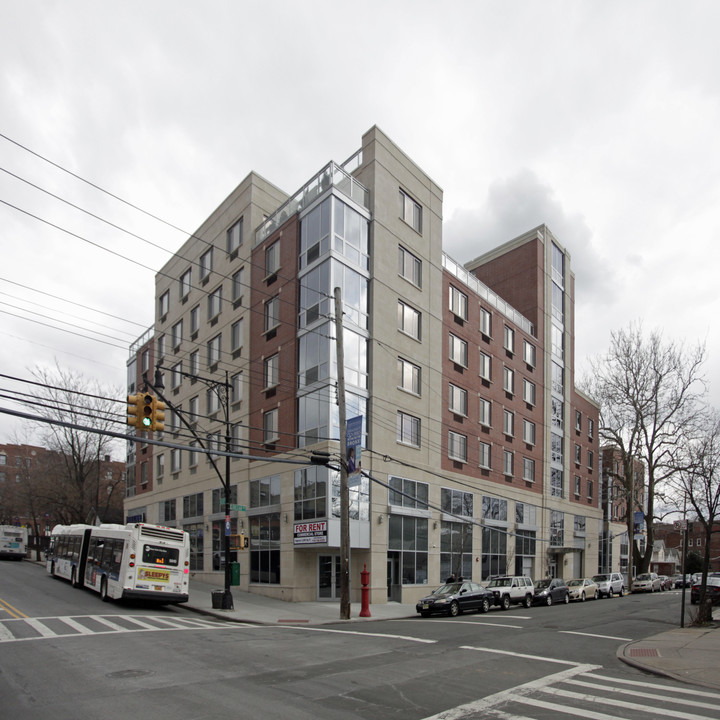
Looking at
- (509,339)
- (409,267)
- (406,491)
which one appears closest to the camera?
(406,491)

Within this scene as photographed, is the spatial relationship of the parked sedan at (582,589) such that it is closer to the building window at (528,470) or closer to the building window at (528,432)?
the building window at (528,470)

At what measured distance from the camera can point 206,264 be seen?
42.2 m

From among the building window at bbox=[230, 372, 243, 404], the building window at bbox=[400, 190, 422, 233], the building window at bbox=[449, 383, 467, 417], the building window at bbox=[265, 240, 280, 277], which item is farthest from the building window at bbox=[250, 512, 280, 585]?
the building window at bbox=[400, 190, 422, 233]

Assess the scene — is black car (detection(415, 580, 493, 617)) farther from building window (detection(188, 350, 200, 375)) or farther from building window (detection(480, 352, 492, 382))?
building window (detection(188, 350, 200, 375))

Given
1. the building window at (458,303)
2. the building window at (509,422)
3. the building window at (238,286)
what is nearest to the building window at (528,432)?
the building window at (509,422)

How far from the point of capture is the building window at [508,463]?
139ft

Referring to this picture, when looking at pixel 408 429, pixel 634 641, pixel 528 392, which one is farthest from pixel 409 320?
pixel 634 641

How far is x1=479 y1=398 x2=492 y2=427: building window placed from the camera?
1577 inches

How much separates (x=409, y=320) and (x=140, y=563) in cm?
1742

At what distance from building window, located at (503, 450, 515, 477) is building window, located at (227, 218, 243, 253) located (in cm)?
2175

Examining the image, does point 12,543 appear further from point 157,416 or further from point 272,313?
point 157,416

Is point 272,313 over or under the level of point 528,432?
over

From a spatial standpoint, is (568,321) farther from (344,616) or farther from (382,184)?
(344,616)

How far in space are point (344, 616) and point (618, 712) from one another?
1467 cm
